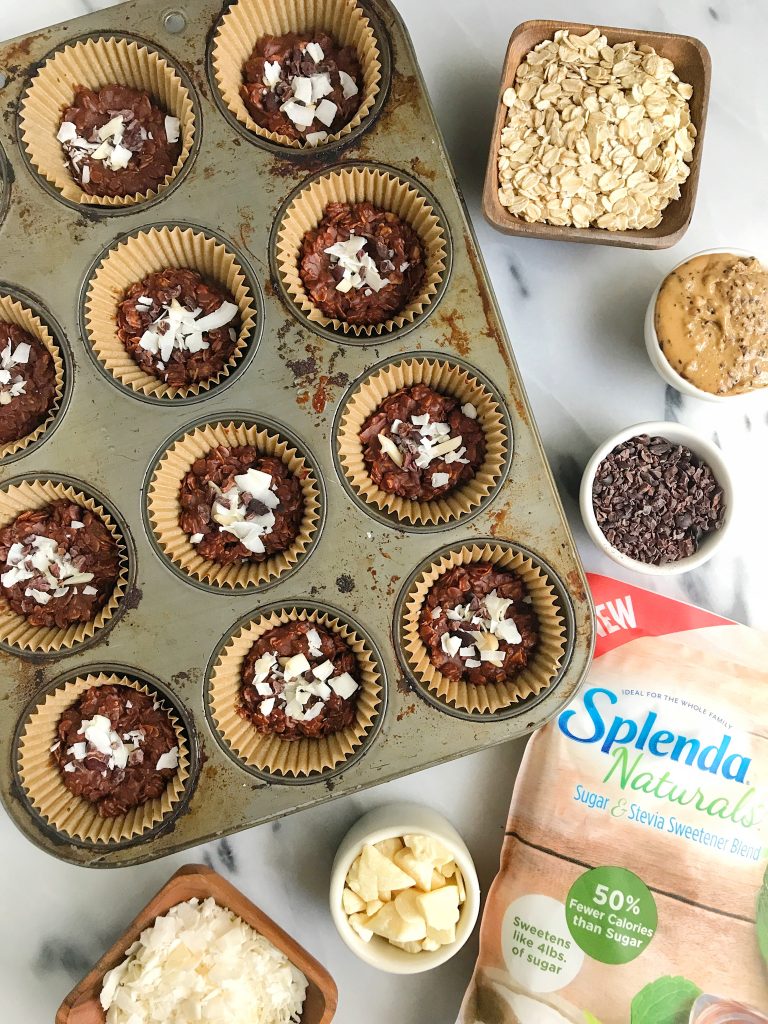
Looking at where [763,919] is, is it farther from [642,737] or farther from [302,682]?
[302,682]

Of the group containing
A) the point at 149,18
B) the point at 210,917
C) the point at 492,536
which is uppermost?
the point at 149,18

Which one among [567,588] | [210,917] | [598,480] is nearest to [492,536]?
[567,588]

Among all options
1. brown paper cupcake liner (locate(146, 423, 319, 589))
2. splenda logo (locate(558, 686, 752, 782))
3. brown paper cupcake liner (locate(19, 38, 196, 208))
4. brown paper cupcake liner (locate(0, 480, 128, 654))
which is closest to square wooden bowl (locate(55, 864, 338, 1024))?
brown paper cupcake liner (locate(0, 480, 128, 654))

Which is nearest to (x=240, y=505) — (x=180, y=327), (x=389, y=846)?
(x=180, y=327)

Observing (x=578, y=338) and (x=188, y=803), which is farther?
(x=578, y=338)

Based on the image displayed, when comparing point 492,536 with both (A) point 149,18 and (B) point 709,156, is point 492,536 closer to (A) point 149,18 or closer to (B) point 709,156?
(B) point 709,156

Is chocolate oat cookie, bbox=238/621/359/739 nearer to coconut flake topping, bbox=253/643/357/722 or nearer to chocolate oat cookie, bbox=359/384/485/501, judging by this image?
coconut flake topping, bbox=253/643/357/722
